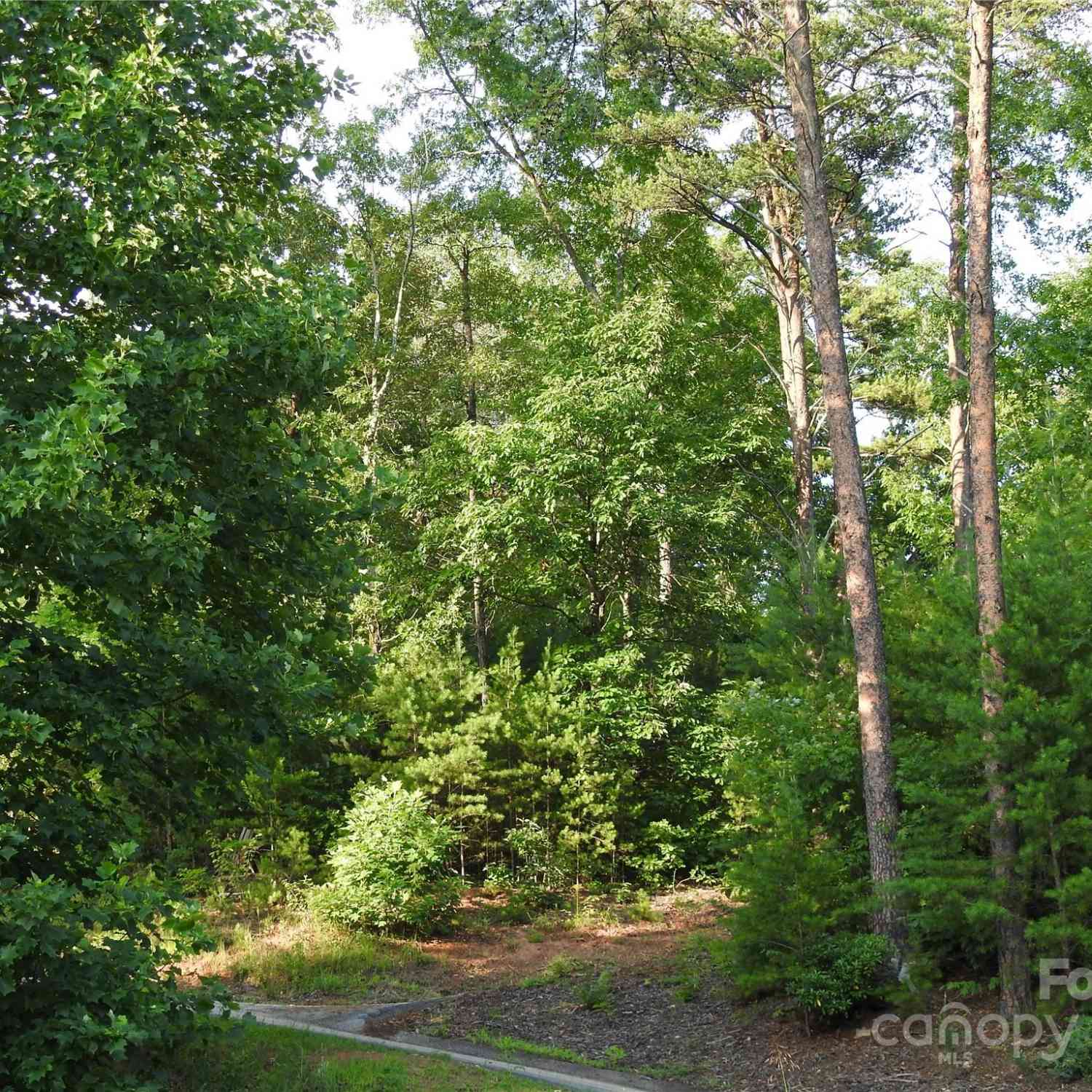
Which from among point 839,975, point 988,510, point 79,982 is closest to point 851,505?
point 988,510

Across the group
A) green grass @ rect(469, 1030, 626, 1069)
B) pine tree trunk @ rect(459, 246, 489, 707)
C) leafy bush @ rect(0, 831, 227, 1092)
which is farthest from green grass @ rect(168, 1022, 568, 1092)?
pine tree trunk @ rect(459, 246, 489, 707)

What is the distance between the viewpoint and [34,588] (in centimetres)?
678

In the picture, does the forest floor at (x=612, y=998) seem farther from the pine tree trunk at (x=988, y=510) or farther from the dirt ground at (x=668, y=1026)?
Result: the pine tree trunk at (x=988, y=510)

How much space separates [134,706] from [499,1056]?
589cm

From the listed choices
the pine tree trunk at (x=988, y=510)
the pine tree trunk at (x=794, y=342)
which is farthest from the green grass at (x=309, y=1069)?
the pine tree trunk at (x=794, y=342)

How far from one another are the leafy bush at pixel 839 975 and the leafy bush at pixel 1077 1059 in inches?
75.9

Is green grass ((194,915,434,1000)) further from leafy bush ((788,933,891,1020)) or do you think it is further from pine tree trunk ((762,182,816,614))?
pine tree trunk ((762,182,816,614))

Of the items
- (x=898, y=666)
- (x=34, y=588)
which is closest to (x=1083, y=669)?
(x=898, y=666)

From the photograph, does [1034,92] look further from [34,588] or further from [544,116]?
[34,588]

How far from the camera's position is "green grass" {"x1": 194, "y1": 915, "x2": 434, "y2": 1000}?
531 inches

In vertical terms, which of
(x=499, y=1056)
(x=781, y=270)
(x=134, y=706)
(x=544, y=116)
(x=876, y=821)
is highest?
(x=544, y=116)

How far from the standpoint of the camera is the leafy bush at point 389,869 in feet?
50.6

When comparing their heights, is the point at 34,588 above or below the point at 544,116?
below

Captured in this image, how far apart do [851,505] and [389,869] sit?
8.28 metres
